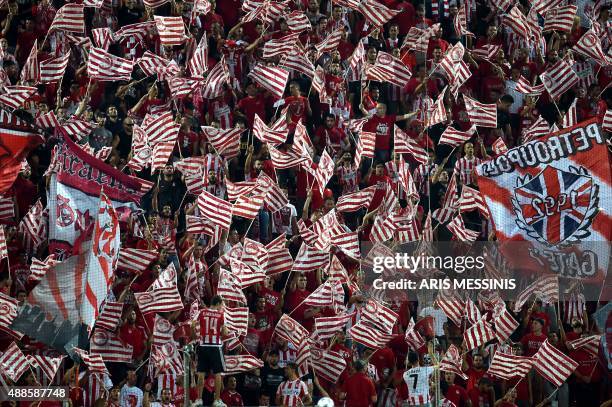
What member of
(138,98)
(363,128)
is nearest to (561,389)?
(363,128)

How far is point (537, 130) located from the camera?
752 inches

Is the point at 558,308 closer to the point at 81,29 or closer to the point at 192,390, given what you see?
the point at 192,390

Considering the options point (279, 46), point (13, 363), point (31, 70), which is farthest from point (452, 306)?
point (31, 70)

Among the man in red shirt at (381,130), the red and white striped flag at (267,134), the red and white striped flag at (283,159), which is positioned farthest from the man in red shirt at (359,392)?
the man in red shirt at (381,130)

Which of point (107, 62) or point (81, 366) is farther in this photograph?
point (107, 62)

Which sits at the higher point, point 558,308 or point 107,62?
point 107,62

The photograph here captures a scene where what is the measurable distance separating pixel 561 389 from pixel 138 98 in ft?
18.9

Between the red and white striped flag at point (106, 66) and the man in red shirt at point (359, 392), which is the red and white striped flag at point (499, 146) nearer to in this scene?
the man in red shirt at point (359, 392)

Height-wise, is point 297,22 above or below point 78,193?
above

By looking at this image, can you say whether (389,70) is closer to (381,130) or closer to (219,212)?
(381,130)

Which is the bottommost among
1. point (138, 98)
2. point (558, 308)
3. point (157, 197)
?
point (558, 308)

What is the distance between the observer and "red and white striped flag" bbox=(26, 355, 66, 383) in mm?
16531

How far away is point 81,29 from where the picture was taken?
19406 millimetres

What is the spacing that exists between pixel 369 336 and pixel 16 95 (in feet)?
15.8
